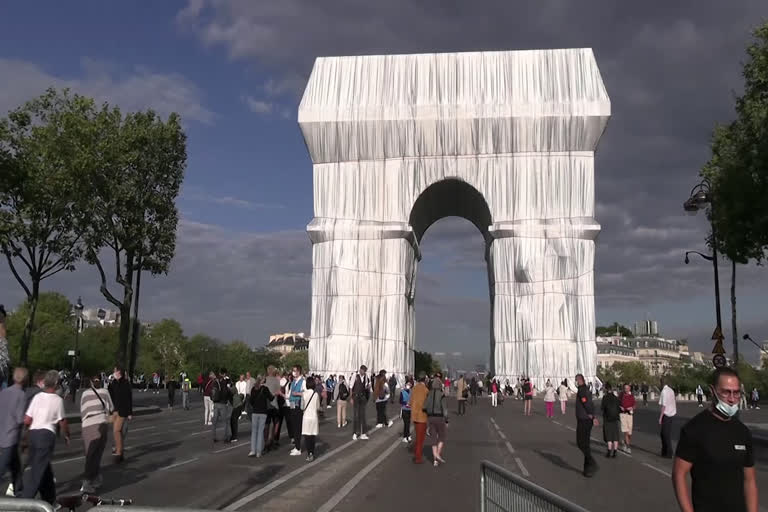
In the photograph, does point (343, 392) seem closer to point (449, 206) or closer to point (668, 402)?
point (668, 402)

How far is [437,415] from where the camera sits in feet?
47.3

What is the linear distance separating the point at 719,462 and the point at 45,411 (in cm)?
743

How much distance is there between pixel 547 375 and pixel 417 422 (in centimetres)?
2952

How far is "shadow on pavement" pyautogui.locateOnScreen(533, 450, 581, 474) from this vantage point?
45.6ft

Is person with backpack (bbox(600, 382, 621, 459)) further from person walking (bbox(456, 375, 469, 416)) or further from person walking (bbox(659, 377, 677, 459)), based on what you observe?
person walking (bbox(456, 375, 469, 416))

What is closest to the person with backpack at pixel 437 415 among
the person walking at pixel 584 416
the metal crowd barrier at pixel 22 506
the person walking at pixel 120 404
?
the person walking at pixel 584 416

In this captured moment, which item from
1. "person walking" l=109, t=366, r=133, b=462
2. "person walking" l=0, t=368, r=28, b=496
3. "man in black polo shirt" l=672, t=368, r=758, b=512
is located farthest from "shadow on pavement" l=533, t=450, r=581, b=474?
"man in black polo shirt" l=672, t=368, r=758, b=512

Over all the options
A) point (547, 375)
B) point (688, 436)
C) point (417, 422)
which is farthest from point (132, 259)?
point (688, 436)

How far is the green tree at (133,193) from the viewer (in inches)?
1350

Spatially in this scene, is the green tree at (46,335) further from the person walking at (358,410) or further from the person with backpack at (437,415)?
the person with backpack at (437,415)

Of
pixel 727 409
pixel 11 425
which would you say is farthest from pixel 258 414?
pixel 727 409

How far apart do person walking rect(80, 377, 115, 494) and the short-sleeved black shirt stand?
8.00m

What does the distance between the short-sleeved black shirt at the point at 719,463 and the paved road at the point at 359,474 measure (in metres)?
5.38

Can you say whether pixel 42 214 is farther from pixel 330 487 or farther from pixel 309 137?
pixel 330 487
